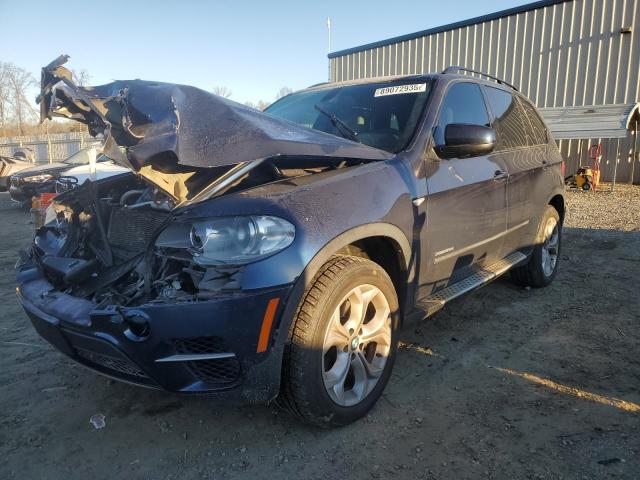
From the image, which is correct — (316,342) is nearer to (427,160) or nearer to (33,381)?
(427,160)

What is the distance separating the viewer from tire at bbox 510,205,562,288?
181 inches

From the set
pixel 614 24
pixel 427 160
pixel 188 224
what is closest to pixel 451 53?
pixel 614 24

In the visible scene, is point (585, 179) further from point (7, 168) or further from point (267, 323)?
point (7, 168)

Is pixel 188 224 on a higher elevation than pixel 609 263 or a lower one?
higher

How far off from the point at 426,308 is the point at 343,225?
97 cm

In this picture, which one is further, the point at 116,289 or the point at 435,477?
the point at 116,289

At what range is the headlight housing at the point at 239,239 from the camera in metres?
2.06

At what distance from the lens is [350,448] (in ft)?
7.73

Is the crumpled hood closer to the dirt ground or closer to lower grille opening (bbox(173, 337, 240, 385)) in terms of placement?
lower grille opening (bbox(173, 337, 240, 385))

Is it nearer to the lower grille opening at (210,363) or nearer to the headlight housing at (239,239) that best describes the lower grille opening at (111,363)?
the lower grille opening at (210,363)

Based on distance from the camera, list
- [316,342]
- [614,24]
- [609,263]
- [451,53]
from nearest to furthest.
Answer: [316,342]
[609,263]
[614,24]
[451,53]

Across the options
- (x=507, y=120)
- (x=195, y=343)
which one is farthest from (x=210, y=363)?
(x=507, y=120)

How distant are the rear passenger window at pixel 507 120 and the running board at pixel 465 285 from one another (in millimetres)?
945

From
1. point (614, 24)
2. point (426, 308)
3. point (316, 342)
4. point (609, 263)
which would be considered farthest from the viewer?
point (614, 24)
